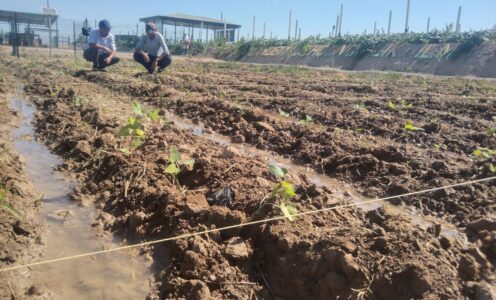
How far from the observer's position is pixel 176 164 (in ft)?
11.3

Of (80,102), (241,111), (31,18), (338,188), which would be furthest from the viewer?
(31,18)

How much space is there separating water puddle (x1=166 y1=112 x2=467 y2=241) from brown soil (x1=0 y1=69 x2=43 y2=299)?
201cm

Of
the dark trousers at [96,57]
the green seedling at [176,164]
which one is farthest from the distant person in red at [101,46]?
the green seedling at [176,164]

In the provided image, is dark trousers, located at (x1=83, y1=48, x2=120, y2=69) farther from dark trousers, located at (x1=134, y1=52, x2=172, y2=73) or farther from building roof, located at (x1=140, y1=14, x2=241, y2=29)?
building roof, located at (x1=140, y1=14, x2=241, y2=29)

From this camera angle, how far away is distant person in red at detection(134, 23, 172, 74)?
11.8 metres

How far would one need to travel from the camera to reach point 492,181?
11.9 ft

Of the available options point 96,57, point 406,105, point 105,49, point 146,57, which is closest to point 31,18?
point 96,57

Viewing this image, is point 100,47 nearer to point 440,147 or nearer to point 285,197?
point 440,147

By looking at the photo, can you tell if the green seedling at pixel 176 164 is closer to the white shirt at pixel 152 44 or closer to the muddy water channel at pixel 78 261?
the muddy water channel at pixel 78 261

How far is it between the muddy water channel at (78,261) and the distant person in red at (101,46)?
9.14 meters

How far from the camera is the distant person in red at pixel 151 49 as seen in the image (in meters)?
11.8

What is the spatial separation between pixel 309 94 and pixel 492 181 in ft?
17.3

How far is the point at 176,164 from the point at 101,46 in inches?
377

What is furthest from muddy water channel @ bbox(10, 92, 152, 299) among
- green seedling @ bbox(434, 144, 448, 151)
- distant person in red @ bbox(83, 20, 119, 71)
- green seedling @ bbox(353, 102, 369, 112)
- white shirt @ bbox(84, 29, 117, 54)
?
white shirt @ bbox(84, 29, 117, 54)
